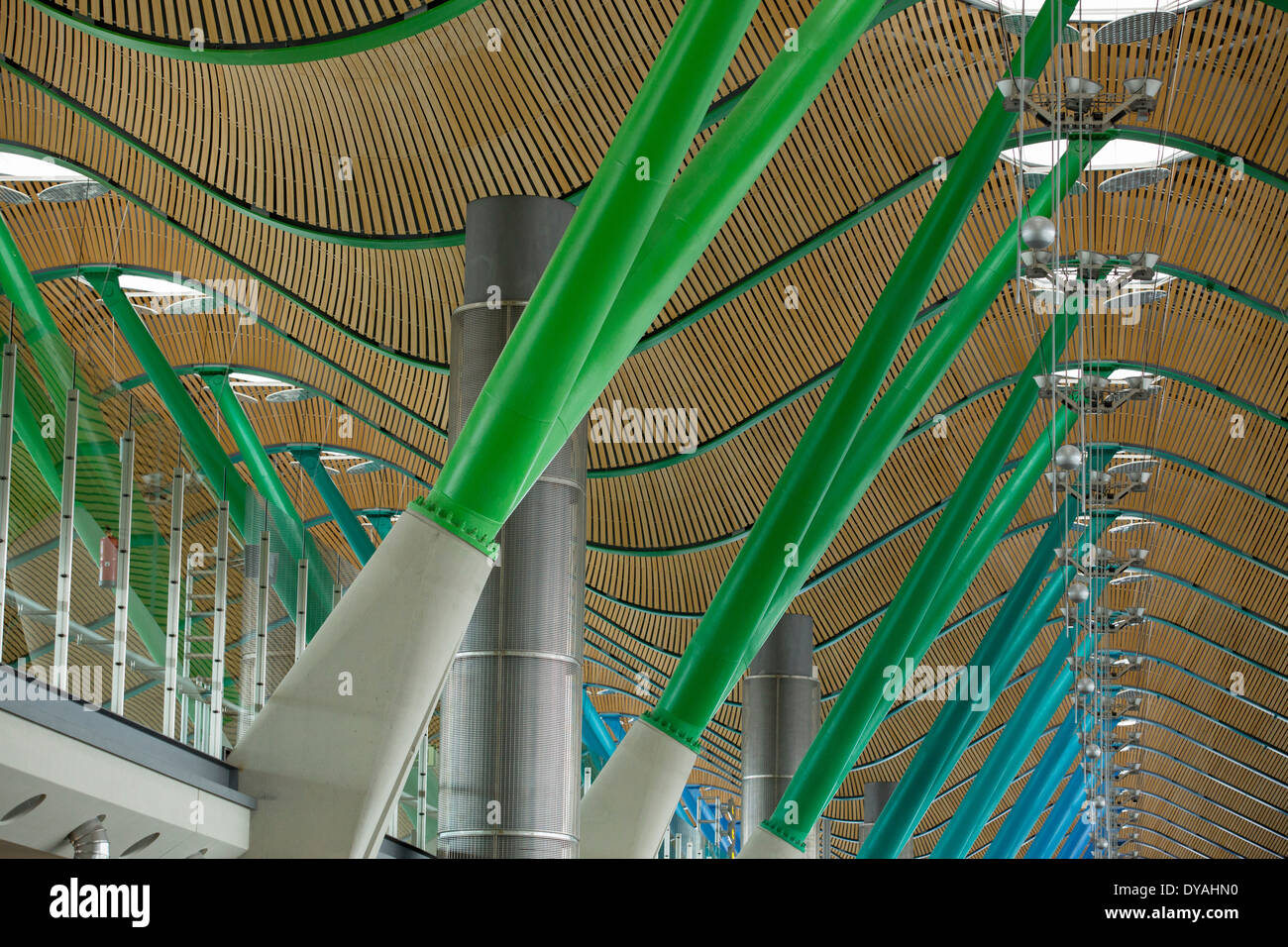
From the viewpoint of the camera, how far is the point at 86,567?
28.1ft

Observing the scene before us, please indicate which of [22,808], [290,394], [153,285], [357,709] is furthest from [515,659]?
[290,394]

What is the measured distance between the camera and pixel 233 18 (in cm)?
1702

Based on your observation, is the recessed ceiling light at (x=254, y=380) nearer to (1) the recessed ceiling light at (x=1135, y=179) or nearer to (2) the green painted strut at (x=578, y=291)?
(1) the recessed ceiling light at (x=1135, y=179)

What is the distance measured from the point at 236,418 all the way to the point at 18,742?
1920 cm

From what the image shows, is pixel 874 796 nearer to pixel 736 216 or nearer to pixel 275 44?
pixel 736 216

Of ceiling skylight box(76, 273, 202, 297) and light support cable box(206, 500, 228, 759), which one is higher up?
ceiling skylight box(76, 273, 202, 297)

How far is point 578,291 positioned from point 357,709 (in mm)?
2486

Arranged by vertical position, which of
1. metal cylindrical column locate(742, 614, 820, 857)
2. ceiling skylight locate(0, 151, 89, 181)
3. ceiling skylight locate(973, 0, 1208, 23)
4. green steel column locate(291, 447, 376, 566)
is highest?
ceiling skylight locate(973, 0, 1208, 23)

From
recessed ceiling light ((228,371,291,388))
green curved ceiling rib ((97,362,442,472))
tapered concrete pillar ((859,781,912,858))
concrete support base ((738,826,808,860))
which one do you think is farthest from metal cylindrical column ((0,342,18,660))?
tapered concrete pillar ((859,781,912,858))

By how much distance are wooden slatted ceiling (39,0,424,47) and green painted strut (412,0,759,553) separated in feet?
24.0

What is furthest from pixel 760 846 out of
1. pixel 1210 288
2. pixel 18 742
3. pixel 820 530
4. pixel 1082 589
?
pixel 18 742

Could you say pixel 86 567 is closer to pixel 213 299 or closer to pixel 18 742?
pixel 18 742

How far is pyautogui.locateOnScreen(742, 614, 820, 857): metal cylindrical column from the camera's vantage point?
97.8ft

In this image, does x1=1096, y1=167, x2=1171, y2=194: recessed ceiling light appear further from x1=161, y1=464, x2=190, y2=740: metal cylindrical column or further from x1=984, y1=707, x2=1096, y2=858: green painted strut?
x1=984, y1=707, x2=1096, y2=858: green painted strut
